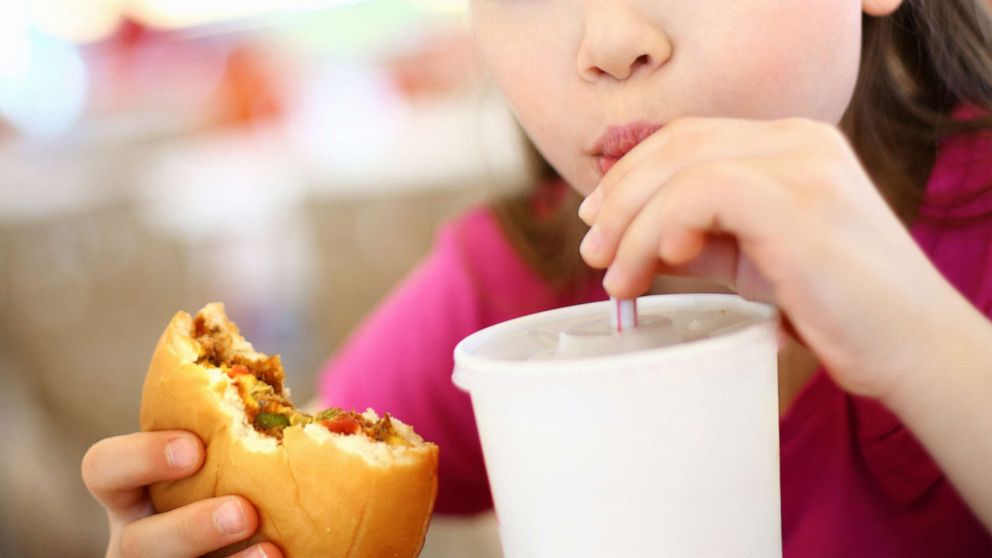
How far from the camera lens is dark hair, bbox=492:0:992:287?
122 cm

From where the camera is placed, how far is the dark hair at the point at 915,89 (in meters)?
1.22

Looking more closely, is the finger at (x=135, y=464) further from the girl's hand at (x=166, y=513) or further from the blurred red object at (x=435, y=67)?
the blurred red object at (x=435, y=67)

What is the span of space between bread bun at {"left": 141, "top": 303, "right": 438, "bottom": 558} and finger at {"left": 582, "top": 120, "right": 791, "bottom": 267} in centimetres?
28

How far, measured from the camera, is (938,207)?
4.05 ft

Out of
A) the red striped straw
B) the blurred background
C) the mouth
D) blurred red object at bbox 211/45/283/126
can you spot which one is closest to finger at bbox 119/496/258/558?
the red striped straw

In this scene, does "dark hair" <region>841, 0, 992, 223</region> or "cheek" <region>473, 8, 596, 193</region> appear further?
"dark hair" <region>841, 0, 992, 223</region>

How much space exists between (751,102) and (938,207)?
49 centimetres

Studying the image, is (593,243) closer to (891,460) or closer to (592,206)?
(592,206)

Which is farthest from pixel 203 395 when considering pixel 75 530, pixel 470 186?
pixel 75 530

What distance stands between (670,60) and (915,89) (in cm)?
61

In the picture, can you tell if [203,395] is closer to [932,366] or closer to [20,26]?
[932,366]

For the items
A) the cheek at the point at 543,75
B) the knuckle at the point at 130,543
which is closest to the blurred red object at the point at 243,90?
the cheek at the point at 543,75

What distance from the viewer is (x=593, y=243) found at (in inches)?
28.9

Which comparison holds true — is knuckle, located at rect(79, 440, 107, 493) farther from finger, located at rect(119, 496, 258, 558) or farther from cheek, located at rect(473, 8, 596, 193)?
cheek, located at rect(473, 8, 596, 193)
